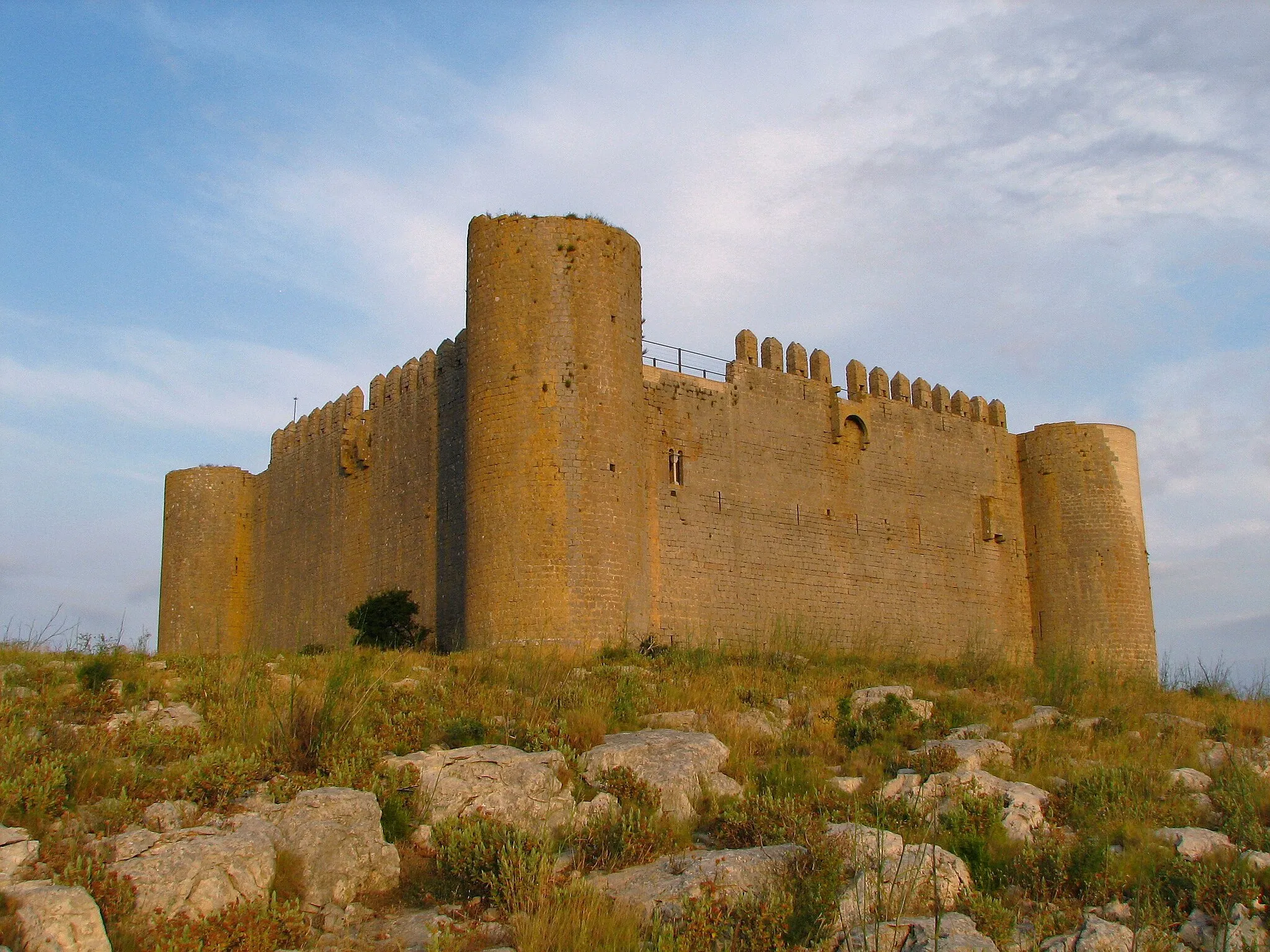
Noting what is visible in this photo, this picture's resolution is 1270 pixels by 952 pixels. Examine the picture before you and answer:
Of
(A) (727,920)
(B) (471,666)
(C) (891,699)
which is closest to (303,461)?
(B) (471,666)

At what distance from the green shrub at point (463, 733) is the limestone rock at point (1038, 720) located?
4.83 m

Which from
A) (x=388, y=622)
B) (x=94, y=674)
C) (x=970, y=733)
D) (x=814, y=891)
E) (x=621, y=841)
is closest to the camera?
(x=814, y=891)

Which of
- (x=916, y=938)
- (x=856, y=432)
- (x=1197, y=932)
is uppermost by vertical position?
(x=856, y=432)

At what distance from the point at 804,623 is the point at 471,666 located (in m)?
8.66

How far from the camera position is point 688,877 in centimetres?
640

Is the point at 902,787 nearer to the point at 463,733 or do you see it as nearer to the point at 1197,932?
the point at 1197,932

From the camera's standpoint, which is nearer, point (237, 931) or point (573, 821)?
point (237, 931)

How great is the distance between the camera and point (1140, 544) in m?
23.6

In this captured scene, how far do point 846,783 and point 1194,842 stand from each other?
85.2 inches

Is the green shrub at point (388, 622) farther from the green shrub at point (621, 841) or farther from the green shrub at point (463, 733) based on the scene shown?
the green shrub at point (621, 841)

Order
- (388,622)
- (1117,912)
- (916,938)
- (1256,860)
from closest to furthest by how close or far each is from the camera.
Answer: (916,938)
(1117,912)
(1256,860)
(388,622)

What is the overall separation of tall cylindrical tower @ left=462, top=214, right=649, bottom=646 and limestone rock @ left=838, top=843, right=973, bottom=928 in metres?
8.45

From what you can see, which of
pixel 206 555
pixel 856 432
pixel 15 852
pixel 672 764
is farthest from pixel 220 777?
pixel 206 555

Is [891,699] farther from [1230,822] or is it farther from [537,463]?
[537,463]
